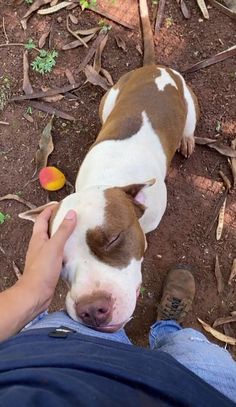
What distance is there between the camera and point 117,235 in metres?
2.87

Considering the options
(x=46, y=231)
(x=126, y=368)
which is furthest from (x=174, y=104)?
(x=126, y=368)

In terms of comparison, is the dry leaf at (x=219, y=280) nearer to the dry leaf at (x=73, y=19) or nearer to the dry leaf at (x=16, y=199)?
the dry leaf at (x=16, y=199)

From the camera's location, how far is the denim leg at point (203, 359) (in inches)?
95.5

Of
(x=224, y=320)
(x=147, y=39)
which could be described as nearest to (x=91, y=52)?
(x=147, y=39)

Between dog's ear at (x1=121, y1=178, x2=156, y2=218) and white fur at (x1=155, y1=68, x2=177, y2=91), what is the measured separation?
3.79 feet

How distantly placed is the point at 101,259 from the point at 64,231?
30 centimetres

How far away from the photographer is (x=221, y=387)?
7.83 ft

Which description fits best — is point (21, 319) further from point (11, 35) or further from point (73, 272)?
point (11, 35)

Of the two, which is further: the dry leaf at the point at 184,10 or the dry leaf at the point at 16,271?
the dry leaf at the point at 184,10

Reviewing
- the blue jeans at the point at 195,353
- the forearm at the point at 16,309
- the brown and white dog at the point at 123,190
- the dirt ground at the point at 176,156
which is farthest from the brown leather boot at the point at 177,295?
the forearm at the point at 16,309

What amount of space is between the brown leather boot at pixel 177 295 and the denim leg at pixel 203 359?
86cm

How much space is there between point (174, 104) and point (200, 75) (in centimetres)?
99

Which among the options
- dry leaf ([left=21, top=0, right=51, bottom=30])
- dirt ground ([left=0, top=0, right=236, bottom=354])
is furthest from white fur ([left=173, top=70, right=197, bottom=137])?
dry leaf ([left=21, top=0, right=51, bottom=30])

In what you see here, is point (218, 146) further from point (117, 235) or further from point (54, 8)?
point (54, 8)
